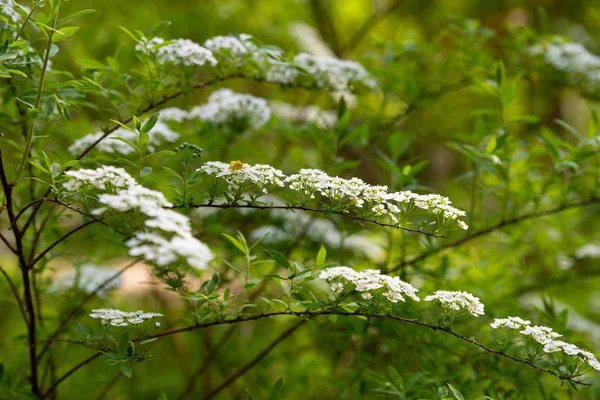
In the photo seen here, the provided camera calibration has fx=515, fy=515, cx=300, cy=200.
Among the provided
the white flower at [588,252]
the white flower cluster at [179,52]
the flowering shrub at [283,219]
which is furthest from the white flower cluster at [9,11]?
the white flower at [588,252]

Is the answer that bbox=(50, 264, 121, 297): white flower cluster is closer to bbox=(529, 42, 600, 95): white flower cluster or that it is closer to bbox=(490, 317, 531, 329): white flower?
bbox=(490, 317, 531, 329): white flower

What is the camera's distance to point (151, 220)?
91 centimetres

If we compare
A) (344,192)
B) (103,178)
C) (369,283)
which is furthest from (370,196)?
(103,178)

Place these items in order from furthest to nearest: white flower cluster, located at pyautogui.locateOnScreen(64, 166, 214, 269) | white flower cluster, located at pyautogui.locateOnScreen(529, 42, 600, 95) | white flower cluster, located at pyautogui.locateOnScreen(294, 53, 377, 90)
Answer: white flower cluster, located at pyautogui.locateOnScreen(529, 42, 600, 95), white flower cluster, located at pyautogui.locateOnScreen(294, 53, 377, 90), white flower cluster, located at pyautogui.locateOnScreen(64, 166, 214, 269)

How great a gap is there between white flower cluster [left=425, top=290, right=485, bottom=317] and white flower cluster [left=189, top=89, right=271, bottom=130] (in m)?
1.05

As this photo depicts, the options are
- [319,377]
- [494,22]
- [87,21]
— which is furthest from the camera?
[494,22]

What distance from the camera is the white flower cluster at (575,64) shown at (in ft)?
6.77

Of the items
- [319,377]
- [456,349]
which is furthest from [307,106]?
[456,349]

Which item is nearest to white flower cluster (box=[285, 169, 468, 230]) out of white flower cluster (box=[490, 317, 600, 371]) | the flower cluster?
the flower cluster

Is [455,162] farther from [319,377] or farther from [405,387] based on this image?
[405,387]

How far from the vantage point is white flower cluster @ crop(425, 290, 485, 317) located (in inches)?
42.6

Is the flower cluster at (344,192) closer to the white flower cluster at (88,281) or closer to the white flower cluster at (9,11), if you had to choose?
the white flower cluster at (9,11)

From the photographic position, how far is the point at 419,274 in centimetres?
174

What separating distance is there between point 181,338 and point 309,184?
7.64 ft
